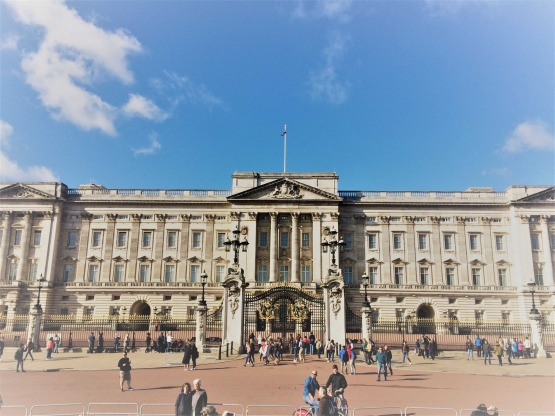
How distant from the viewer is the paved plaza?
15141 millimetres

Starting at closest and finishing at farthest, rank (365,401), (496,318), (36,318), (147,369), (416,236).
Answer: (365,401)
(147,369)
(36,318)
(496,318)
(416,236)

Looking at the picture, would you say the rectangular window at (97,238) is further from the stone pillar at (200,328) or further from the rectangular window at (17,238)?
the stone pillar at (200,328)

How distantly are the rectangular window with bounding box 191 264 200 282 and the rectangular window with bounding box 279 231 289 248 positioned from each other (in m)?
11.6

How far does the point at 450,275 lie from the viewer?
54.0 meters

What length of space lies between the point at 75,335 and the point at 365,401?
3417 centimetres

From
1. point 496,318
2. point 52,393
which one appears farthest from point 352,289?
point 52,393

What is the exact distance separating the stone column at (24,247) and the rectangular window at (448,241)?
54987mm

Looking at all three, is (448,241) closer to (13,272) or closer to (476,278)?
(476,278)

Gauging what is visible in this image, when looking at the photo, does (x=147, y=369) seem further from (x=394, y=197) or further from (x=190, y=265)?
(x=394, y=197)

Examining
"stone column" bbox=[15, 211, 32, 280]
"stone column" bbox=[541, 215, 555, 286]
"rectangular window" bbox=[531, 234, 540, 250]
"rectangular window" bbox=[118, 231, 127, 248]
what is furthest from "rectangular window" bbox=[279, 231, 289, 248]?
"stone column" bbox=[15, 211, 32, 280]

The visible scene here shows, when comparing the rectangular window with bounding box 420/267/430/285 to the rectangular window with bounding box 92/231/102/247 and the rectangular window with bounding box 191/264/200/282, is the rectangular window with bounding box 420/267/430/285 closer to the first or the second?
the rectangular window with bounding box 191/264/200/282

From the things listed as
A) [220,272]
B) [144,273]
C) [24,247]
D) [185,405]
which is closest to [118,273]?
[144,273]

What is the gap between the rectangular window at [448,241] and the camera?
54719mm

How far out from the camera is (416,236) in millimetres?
55188
